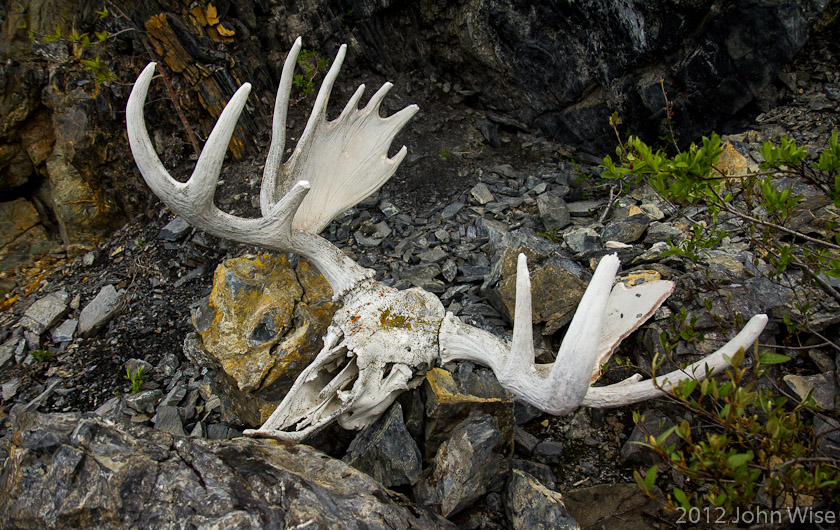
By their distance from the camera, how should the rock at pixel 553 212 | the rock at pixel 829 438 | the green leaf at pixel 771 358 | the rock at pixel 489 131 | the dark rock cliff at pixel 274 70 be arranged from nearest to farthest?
the green leaf at pixel 771 358 < the rock at pixel 829 438 < the dark rock cliff at pixel 274 70 < the rock at pixel 553 212 < the rock at pixel 489 131

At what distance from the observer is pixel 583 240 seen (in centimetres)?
394

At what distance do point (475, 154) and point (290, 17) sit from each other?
8.48ft

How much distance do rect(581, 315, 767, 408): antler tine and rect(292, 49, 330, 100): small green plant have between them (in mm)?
4559

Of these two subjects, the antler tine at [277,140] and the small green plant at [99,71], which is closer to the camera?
the antler tine at [277,140]

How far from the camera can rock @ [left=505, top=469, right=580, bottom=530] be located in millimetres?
2402

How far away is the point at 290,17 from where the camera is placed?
538 centimetres

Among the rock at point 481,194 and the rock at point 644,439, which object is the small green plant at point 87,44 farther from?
the rock at point 644,439

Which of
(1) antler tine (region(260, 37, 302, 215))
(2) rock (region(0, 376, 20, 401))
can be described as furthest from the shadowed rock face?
(2) rock (region(0, 376, 20, 401))

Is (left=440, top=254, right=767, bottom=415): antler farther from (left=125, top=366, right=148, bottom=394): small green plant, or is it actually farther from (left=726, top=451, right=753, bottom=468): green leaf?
(left=125, top=366, right=148, bottom=394): small green plant

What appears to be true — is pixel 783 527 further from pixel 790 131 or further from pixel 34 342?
pixel 34 342

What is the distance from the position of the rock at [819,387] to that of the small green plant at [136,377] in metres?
4.34

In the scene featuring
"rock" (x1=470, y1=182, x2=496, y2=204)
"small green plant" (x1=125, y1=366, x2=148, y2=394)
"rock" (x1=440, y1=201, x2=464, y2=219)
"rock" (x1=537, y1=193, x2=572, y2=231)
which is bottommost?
"rock" (x1=537, y1=193, x2=572, y2=231)

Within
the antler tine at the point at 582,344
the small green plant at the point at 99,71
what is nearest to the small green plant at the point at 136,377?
the small green plant at the point at 99,71

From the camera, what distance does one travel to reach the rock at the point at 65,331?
425cm
